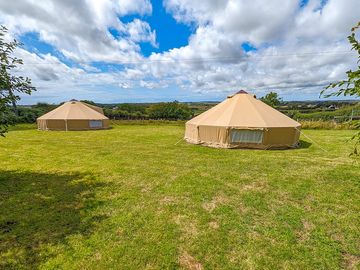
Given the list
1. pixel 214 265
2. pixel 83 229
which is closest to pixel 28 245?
pixel 83 229

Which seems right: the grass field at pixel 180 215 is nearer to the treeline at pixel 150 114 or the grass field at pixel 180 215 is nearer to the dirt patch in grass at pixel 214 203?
the dirt patch in grass at pixel 214 203

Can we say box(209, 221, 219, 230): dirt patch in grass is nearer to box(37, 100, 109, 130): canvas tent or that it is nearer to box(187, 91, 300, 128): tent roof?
box(187, 91, 300, 128): tent roof

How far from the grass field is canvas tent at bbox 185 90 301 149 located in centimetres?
348

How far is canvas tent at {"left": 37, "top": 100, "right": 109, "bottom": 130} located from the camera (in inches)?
1035

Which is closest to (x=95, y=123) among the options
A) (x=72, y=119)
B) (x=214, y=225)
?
(x=72, y=119)

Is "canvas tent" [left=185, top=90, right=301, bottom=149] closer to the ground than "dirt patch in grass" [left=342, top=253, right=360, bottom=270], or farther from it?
farther from it

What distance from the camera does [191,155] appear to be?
39.3 feet

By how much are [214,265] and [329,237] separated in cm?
256

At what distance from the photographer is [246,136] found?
13.7 m

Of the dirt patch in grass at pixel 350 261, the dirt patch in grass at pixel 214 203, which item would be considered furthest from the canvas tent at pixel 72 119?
the dirt patch in grass at pixel 350 261

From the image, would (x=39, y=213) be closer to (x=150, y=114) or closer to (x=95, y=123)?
(x=95, y=123)

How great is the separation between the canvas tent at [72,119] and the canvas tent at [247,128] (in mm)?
16682

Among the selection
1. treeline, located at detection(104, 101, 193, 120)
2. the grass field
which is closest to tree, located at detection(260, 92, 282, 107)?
treeline, located at detection(104, 101, 193, 120)

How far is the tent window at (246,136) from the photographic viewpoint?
1351cm
